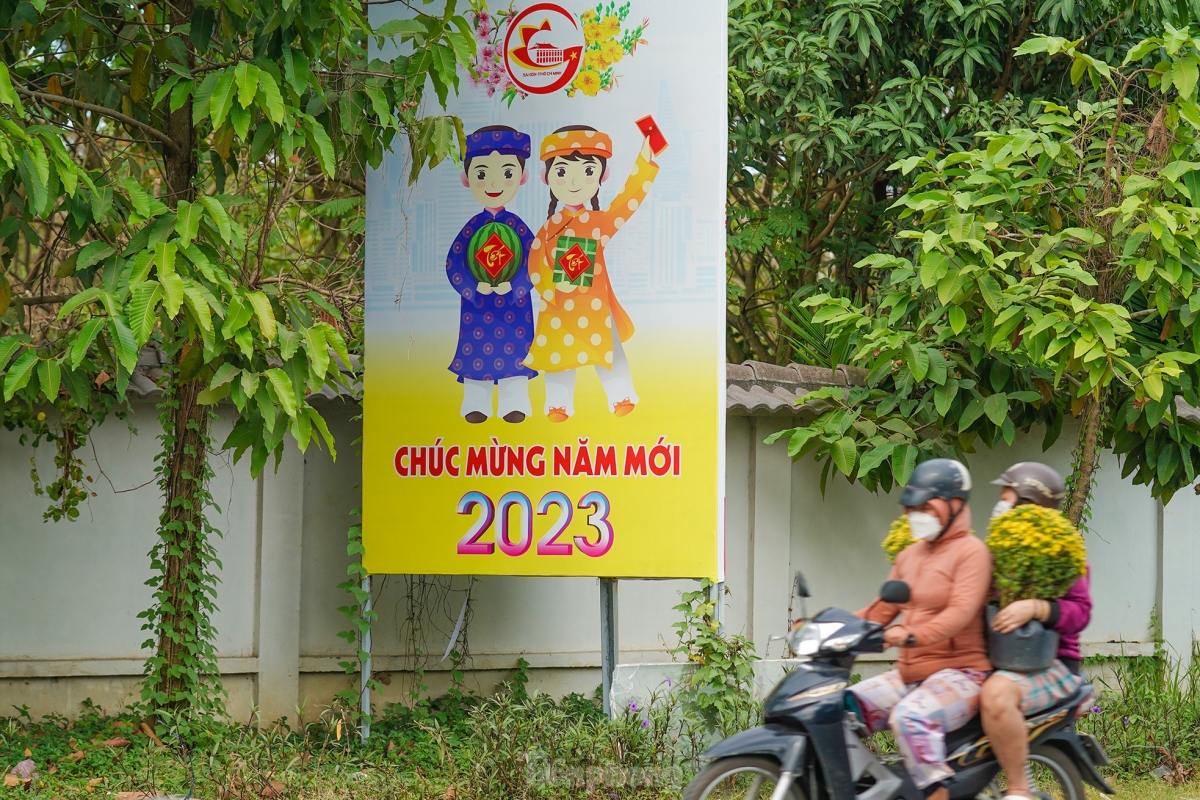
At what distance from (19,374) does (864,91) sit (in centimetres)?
673

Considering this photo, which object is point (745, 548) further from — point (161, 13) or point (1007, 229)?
point (161, 13)

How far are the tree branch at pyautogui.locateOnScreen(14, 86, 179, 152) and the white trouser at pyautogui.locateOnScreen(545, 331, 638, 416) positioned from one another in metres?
2.30

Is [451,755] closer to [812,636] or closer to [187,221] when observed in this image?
[812,636]

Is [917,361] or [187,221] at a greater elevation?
[187,221]

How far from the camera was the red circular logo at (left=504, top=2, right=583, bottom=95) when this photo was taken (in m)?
6.22

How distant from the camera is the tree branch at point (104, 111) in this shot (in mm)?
5379

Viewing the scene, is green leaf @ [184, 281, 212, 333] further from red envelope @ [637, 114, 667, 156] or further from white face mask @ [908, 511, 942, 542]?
white face mask @ [908, 511, 942, 542]

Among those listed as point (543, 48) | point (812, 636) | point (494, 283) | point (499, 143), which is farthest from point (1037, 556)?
point (543, 48)

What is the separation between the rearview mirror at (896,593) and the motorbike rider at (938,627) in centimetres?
25

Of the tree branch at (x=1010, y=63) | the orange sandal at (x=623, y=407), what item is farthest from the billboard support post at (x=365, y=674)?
the tree branch at (x=1010, y=63)

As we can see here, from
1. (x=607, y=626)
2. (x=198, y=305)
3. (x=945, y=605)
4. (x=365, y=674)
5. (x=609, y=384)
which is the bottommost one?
(x=365, y=674)

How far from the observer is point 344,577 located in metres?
7.28

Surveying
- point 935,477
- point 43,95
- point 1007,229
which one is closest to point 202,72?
point 43,95

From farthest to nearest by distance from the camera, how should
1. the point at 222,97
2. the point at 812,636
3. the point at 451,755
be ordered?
1. the point at 451,755
2. the point at 222,97
3. the point at 812,636
